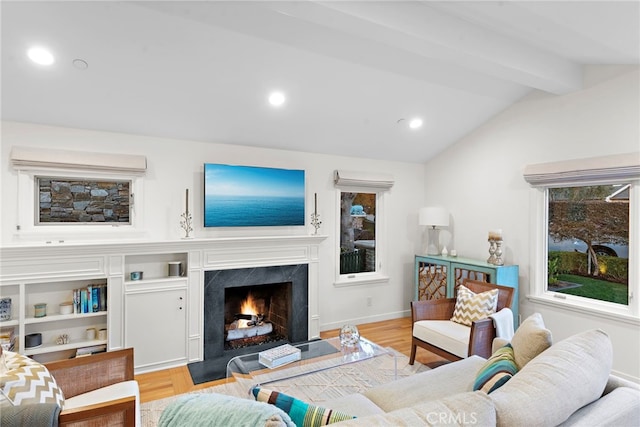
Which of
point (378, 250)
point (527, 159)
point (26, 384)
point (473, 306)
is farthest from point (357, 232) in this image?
point (26, 384)

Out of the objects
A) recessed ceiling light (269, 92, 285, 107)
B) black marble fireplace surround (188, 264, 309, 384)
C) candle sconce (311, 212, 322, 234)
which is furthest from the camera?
candle sconce (311, 212, 322, 234)

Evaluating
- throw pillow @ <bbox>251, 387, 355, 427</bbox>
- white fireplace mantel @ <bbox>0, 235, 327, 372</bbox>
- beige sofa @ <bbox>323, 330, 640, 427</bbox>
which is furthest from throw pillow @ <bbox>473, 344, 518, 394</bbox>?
white fireplace mantel @ <bbox>0, 235, 327, 372</bbox>

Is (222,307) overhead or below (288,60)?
below

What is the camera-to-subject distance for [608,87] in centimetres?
316

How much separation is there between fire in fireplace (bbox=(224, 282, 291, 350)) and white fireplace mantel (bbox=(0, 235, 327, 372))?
35 cm

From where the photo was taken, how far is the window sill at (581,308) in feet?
9.93

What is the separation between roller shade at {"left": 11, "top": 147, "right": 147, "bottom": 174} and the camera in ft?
9.50

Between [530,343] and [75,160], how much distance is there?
3577 mm

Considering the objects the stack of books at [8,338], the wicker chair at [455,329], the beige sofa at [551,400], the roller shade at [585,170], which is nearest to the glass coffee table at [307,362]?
the wicker chair at [455,329]

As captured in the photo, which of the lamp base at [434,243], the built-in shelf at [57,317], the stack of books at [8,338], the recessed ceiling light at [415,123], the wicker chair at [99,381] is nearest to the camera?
the wicker chair at [99,381]

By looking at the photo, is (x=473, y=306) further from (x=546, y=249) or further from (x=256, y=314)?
(x=256, y=314)

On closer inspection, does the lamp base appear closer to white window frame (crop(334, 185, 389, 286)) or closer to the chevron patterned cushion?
white window frame (crop(334, 185, 389, 286))

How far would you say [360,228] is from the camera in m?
4.70

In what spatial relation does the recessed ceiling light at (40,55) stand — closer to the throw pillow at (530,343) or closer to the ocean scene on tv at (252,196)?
the ocean scene on tv at (252,196)
